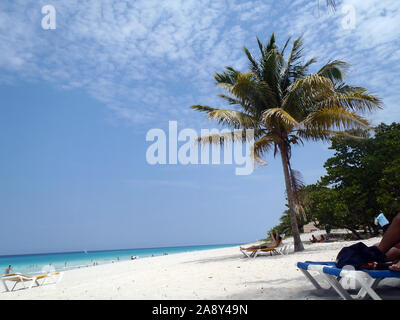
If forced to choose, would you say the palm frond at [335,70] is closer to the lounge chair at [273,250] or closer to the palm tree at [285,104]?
the palm tree at [285,104]

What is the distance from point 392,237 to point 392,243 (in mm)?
94

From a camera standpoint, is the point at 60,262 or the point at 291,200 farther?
the point at 60,262

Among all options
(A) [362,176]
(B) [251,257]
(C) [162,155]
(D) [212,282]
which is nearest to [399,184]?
(A) [362,176]

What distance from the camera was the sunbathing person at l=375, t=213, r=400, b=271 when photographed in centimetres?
404

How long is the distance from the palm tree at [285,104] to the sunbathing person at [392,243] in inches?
290

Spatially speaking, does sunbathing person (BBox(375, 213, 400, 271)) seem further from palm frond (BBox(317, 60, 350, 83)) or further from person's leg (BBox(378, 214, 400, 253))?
palm frond (BBox(317, 60, 350, 83))

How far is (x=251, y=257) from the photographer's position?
11383 millimetres

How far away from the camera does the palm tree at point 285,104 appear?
37.7 ft

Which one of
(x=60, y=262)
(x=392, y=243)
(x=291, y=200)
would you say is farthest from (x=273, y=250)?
(x=60, y=262)

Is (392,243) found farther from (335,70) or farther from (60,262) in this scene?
(60,262)

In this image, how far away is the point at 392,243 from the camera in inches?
162

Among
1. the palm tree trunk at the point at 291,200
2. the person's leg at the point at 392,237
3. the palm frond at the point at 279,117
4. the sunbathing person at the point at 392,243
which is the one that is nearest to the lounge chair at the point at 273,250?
the palm tree trunk at the point at 291,200

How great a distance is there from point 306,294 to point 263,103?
30.9ft

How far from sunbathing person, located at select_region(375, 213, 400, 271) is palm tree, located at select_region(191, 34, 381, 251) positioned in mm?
7375
